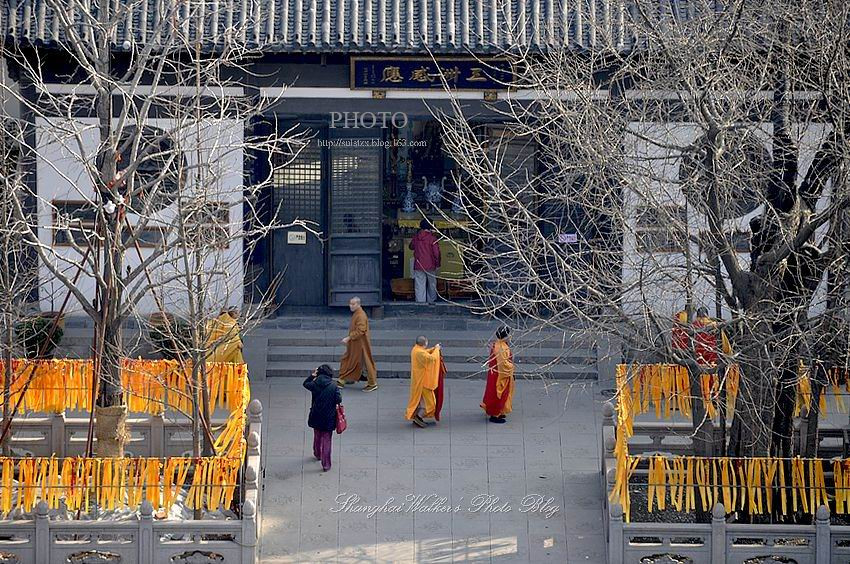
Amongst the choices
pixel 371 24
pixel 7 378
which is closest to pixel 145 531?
pixel 7 378

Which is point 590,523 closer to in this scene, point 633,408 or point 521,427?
point 633,408

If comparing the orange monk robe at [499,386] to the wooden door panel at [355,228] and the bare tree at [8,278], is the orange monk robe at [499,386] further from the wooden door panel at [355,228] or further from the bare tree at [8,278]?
the bare tree at [8,278]

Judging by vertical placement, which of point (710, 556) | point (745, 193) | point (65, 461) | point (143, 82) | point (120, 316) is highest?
point (143, 82)

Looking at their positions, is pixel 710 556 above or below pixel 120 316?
below

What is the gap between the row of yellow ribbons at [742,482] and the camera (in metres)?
15.7

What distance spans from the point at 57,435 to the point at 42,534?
9.35 ft

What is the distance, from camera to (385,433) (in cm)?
1950

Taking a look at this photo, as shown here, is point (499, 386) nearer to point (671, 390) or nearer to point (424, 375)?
point (424, 375)

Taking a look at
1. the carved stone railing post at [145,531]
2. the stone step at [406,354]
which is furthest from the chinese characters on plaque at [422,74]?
the carved stone railing post at [145,531]

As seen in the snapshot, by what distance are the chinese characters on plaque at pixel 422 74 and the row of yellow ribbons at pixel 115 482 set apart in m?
8.01

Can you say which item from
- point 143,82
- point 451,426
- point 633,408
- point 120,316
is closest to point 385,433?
point 451,426

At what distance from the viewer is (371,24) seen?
70.1ft

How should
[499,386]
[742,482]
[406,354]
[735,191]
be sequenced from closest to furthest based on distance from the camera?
1. [742,482]
2. [735,191]
3. [499,386]
4. [406,354]

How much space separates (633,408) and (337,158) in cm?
728
